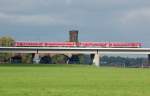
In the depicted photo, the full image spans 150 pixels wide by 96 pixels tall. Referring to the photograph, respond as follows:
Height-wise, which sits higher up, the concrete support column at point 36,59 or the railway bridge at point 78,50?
the railway bridge at point 78,50

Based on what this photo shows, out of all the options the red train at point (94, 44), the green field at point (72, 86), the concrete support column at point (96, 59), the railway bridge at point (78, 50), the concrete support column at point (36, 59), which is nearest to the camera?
the green field at point (72, 86)

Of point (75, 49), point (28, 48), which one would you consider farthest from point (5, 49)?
point (75, 49)

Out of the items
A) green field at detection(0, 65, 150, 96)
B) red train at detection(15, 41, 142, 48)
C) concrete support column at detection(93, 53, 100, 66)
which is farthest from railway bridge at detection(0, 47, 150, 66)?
green field at detection(0, 65, 150, 96)

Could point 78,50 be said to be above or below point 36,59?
above

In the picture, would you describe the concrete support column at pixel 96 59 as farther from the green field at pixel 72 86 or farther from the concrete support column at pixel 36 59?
the green field at pixel 72 86

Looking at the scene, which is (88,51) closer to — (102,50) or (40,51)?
(102,50)

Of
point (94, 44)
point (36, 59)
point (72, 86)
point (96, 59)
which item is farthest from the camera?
point (94, 44)

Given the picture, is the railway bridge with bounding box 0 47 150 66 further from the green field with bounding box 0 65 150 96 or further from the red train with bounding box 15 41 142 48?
the green field with bounding box 0 65 150 96

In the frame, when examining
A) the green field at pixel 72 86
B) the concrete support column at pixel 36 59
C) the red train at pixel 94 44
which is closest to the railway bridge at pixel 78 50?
the concrete support column at pixel 36 59

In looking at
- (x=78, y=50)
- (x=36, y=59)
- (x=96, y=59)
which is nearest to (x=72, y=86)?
(x=96, y=59)

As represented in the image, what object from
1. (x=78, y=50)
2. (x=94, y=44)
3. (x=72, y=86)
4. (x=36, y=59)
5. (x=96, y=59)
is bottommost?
(x=72, y=86)

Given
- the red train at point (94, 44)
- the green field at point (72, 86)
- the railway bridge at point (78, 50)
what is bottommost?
the green field at point (72, 86)

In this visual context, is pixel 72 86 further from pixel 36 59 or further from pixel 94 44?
pixel 94 44

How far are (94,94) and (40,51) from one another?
161m
